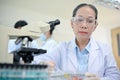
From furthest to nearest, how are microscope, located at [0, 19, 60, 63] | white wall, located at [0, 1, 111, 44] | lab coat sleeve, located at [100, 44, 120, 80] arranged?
white wall, located at [0, 1, 111, 44]
lab coat sleeve, located at [100, 44, 120, 80]
microscope, located at [0, 19, 60, 63]

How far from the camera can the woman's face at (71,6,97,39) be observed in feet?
4.44

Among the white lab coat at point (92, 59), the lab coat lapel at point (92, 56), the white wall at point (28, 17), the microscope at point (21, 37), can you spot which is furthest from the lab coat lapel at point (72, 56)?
the white wall at point (28, 17)

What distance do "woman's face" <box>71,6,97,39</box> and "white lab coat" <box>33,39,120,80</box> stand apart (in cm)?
13

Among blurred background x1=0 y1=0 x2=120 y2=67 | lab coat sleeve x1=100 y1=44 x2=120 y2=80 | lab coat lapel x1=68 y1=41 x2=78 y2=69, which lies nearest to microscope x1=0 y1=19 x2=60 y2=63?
lab coat lapel x1=68 y1=41 x2=78 y2=69

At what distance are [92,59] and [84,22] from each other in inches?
10.6

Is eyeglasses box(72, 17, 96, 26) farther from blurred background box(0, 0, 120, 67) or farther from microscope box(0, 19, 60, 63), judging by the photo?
blurred background box(0, 0, 120, 67)

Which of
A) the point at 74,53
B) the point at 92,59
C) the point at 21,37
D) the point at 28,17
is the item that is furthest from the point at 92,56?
the point at 28,17

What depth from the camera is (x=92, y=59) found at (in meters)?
1.35

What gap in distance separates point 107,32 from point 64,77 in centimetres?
427

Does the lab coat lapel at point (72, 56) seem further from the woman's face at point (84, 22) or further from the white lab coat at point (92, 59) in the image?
the woman's face at point (84, 22)

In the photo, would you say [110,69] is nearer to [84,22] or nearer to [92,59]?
[92,59]

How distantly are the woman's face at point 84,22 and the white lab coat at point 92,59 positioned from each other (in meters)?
0.13

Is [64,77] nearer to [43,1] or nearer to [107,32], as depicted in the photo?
[43,1]

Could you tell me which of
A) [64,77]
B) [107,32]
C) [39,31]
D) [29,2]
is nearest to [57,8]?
[29,2]
